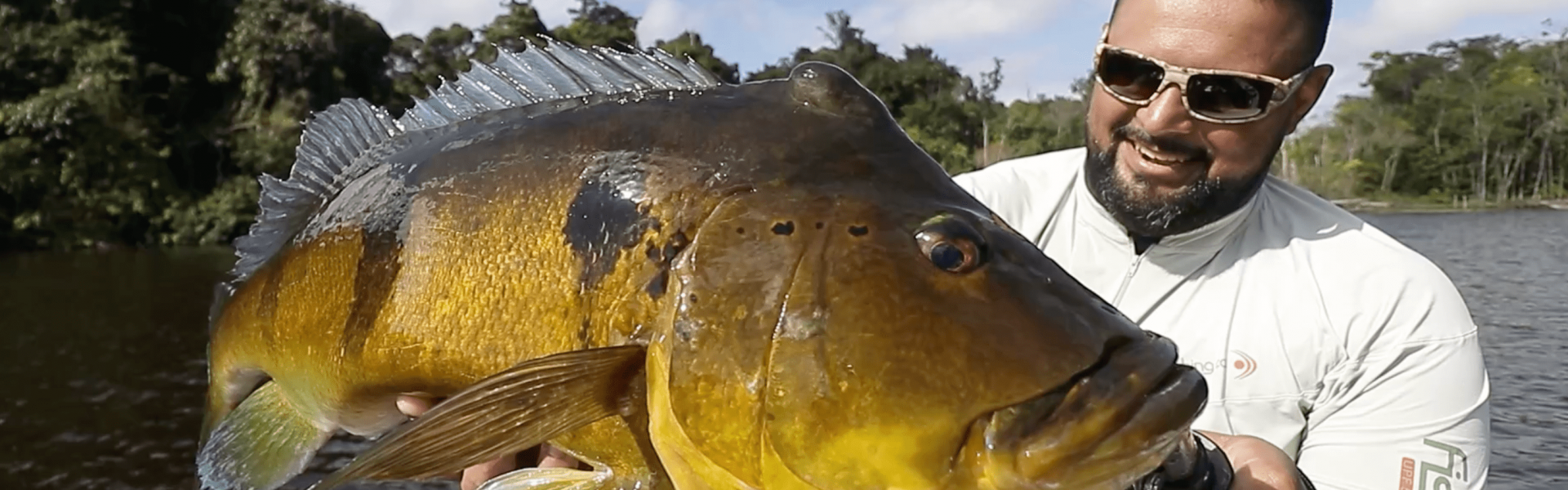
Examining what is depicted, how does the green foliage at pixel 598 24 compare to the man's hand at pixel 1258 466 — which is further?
the green foliage at pixel 598 24

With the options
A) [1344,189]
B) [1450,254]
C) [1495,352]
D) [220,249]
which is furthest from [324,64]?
[1344,189]

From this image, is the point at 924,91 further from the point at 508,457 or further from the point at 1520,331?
the point at 508,457

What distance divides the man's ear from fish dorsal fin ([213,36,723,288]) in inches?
75.4

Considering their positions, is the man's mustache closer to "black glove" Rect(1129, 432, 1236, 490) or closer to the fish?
Result: "black glove" Rect(1129, 432, 1236, 490)

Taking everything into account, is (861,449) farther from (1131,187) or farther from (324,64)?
(324,64)

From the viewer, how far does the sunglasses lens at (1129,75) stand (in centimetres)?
289

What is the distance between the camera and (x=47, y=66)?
31859 mm

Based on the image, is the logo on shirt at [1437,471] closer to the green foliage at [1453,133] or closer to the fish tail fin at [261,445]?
the fish tail fin at [261,445]

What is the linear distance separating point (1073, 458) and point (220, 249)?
37237mm

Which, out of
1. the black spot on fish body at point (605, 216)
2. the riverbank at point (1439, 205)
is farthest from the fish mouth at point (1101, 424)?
the riverbank at point (1439, 205)

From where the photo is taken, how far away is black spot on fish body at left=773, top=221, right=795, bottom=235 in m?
1.58

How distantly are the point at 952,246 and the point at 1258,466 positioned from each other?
3.61ft

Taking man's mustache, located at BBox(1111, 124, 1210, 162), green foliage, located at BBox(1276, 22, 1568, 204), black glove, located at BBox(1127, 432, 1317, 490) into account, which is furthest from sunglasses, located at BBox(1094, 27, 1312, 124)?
green foliage, located at BBox(1276, 22, 1568, 204)

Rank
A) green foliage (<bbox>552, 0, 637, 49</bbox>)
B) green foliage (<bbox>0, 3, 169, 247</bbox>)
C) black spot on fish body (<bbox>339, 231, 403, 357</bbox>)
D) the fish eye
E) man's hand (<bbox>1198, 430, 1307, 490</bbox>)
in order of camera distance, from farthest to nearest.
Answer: green foliage (<bbox>552, 0, 637, 49</bbox>) → green foliage (<bbox>0, 3, 169, 247</bbox>) → man's hand (<bbox>1198, 430, 1307, 490</bbox>) → black spot on fish body (<bbox>339, 231, 403, 357</bbox>) → the fish eye
